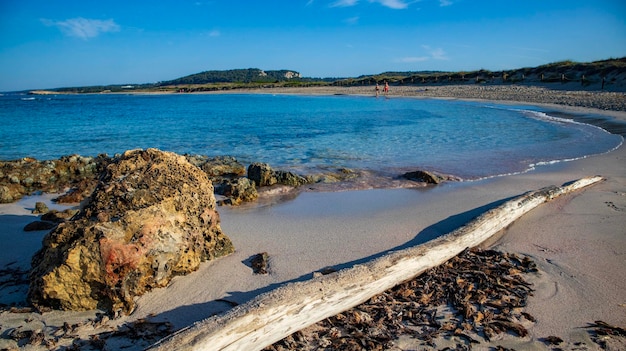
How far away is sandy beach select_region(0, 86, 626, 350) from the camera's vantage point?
321 centimetres

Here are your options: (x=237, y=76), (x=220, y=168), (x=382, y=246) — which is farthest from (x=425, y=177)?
(x=237, y=76)

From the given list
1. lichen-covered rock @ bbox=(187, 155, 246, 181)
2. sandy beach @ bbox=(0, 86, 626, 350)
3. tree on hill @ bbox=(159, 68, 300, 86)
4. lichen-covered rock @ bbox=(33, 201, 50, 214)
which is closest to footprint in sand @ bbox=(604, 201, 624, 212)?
sandy beach @ bbox=(0, 86, 626, 350)

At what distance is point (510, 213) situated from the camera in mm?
5422

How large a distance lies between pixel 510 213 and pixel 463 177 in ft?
11.0

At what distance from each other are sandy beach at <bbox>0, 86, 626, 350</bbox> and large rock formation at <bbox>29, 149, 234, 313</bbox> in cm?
17

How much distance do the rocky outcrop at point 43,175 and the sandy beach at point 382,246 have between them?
1.86 feet

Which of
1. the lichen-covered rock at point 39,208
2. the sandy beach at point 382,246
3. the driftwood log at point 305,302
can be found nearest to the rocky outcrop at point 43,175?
the sandy beach at point 382,246

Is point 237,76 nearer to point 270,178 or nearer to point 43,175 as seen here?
point 43,175

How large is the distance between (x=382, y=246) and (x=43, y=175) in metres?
8.21

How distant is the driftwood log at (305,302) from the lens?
104 inches

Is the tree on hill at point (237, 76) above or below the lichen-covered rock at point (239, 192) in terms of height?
above

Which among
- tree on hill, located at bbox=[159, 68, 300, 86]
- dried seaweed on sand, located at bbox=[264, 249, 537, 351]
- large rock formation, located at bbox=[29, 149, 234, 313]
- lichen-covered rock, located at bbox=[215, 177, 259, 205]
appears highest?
tree on hill, located at bbox=[159, 68, 300, 86]

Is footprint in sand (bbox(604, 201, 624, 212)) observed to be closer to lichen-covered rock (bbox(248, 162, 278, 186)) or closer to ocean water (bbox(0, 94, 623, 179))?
ocean water (bbox(0, 94, 623, 179))

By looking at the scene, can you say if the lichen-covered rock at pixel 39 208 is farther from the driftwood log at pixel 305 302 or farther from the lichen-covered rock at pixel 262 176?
the driftwood log at pixel 305 302
